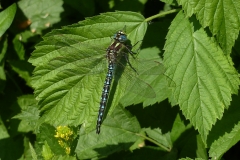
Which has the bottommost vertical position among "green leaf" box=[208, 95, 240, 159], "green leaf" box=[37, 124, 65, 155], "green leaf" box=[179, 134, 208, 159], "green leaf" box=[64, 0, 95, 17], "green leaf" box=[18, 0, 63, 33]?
"green leaf" box=[179, 134, 208, 159]

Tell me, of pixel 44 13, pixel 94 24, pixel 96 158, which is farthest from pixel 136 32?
pixel 44 13

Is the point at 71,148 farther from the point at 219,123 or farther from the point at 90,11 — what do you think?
the point at 90,11

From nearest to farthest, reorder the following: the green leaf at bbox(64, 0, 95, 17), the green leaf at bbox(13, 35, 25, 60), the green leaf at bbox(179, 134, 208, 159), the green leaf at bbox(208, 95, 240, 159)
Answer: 1. the green leaf at bbox(208, 95, 240, 159)
2. the green leaf at bbox(179, 134, 208, 159)
3. the green leaf at bbox(64, 0, 95, 17)
4. the green leaf at bbox(13, 35, 25, 60)

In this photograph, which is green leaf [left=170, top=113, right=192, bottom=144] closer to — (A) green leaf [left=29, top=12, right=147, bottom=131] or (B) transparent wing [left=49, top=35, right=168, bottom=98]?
(B) transparent wing [left=49, top=35, right=168, bottom=98]

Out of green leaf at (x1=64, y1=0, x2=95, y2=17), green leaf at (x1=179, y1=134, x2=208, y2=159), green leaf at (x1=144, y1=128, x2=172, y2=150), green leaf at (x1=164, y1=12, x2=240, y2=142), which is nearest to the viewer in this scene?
green leaf at (x1=164, y1=12, x2=240, y2=142)

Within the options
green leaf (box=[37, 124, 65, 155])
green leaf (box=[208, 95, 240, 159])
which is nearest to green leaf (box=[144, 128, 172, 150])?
green leaf (box=[208, 95, 240, 159])

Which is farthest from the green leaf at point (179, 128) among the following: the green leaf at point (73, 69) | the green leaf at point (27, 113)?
the green leaf at point (27, 113)

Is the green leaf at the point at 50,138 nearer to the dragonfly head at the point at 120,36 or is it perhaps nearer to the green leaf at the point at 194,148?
the dragonfly head at the point at 120,36
